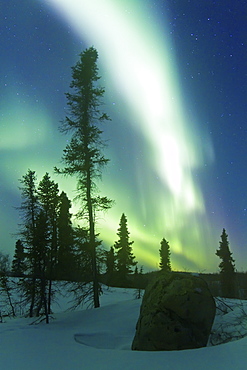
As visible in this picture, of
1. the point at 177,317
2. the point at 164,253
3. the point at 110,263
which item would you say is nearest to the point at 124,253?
the point at 164,253

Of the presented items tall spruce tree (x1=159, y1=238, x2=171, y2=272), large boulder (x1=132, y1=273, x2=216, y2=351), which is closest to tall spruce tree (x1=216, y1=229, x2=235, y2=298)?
tall spruce tree (x1=159, y1=238, x2=171, y2=272)

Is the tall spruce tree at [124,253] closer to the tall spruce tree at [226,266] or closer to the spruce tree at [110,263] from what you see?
the spruce tree at [110,263]

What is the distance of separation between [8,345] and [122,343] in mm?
3249

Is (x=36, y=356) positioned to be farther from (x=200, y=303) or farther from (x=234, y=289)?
(x=234, y=289)

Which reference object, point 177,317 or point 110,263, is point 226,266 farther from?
point 177,317

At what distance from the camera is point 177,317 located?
7262 mm

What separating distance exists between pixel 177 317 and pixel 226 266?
3854 centimetres

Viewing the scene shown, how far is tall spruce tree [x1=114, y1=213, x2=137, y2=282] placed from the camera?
43.8 m

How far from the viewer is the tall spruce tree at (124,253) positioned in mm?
43844

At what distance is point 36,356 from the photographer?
18.6 ft

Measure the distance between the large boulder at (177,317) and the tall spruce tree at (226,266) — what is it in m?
36.2

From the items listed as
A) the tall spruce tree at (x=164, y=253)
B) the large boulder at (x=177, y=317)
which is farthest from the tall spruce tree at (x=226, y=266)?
the large boulder at (x=177, y=317)

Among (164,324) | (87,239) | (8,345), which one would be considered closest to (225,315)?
(164,324)

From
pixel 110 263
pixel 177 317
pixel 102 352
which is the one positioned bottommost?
pixel 102 352
